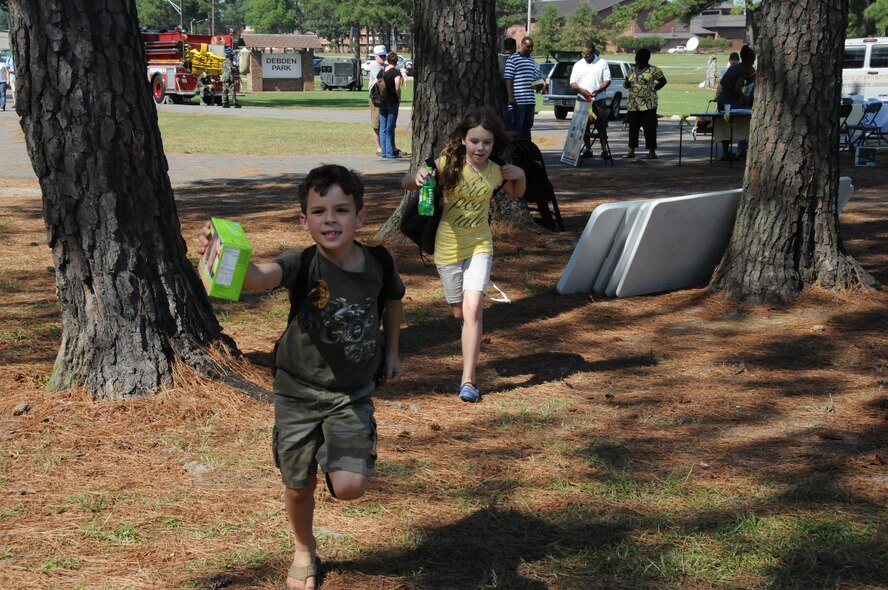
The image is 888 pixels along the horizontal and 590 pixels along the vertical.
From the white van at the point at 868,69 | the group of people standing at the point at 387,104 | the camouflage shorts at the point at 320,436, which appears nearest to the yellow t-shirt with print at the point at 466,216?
the camouflage shorts at the point at 320,436

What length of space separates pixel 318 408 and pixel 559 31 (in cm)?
8211

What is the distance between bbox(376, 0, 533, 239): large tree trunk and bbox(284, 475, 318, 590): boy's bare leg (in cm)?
620

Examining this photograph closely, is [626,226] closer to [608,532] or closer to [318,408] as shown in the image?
[608,532]

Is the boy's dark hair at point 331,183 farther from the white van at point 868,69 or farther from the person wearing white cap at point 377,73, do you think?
the white van at point 868,69

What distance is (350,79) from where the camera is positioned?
60.1m

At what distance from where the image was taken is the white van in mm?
27969

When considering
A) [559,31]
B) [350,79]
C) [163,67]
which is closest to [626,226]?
[163,67]

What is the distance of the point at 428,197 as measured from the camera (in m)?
5.81

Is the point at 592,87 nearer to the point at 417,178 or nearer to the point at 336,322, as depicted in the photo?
the point at 417,178

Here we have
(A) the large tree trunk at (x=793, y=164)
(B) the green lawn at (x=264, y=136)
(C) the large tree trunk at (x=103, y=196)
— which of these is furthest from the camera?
(B) the green lawn at (x=264, y=136)

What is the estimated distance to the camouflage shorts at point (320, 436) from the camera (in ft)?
11.3

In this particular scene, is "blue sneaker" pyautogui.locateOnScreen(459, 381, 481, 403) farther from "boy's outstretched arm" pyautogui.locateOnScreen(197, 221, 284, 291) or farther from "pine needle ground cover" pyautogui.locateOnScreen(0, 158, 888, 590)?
"boy's outstretched arm" pyautogui.locateOnScreen(197, 221, 284, 291)

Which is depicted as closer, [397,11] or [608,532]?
[608,532]

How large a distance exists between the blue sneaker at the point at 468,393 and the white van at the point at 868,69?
82.0ft
